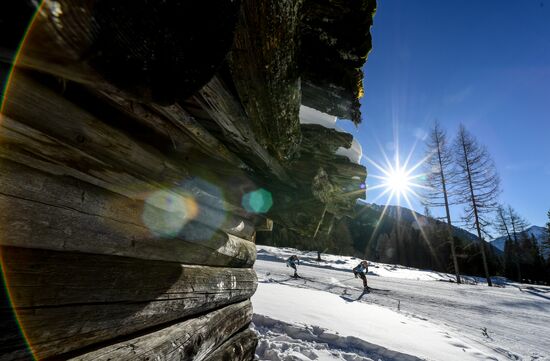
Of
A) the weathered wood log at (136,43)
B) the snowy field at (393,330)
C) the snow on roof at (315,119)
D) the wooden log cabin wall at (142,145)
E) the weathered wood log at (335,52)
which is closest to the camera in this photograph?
the weathered wood log at (136,43)

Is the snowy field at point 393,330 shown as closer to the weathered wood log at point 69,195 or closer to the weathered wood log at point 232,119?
the weathered wood log at point 232,119

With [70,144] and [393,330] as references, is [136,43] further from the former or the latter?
[393,330]

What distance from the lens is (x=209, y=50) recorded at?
2.71ft

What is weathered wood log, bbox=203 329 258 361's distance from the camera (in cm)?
246

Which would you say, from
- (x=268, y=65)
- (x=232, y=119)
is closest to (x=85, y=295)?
(x=232, y=119)

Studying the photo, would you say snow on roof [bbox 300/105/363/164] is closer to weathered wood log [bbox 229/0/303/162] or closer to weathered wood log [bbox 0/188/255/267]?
weathered wood log [bbox 229/0/303/162]

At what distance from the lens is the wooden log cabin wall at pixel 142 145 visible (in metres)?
0.62

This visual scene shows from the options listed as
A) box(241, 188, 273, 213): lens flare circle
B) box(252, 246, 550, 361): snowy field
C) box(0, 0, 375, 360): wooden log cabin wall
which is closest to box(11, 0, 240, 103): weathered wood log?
box(0, 0, 375, 360): wooden log cabin wall

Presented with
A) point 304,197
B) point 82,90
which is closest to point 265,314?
point 304,197

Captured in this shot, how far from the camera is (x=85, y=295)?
3.96ft

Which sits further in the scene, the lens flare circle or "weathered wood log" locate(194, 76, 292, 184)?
the lens flare circle

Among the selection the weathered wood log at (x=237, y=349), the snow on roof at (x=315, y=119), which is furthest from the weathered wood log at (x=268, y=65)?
the weathered wood log at (x=237, y=349)

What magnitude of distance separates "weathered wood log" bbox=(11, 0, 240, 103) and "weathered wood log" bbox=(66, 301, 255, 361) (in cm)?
114

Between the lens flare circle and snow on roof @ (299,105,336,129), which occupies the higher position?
snow on roof @ (299,105,336,129)
